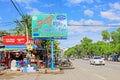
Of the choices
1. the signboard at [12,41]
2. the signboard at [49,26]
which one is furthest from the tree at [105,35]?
the signboard at [49,26]

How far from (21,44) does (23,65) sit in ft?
25.4

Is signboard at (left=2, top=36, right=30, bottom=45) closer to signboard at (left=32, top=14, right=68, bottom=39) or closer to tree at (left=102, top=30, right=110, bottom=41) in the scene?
signboard at (left=32, top=14, right=68, bottom=39)

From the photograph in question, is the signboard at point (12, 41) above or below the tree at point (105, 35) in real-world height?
below

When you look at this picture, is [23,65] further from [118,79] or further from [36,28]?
[118,79]

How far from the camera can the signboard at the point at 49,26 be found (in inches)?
1537

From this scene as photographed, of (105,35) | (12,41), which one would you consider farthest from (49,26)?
(105,35)

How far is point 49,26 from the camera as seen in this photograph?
129 ft

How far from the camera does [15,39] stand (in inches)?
1772

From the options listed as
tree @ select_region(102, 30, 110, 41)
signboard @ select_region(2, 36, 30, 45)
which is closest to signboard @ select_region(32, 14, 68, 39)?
signboard @ select_region(2, 36, 30, 45)

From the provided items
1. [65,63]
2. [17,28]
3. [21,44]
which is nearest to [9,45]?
[21,44]

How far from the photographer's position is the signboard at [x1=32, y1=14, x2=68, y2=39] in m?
39.0

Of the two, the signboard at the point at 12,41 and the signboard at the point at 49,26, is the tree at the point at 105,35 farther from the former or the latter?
the signboard at the point at 49,26

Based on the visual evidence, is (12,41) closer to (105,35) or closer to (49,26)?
(49,26)

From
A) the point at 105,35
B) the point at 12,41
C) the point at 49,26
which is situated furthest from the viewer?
the point at 105,35
